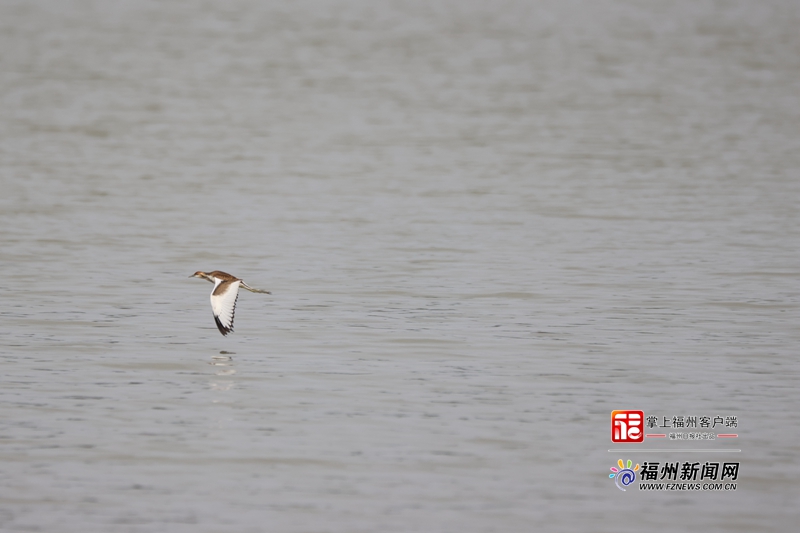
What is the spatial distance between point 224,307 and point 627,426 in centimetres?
443

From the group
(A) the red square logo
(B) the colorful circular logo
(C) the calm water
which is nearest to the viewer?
(C) the calm water

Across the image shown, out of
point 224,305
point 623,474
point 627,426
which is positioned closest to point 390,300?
point 224,305

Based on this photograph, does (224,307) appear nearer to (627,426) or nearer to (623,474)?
(627,426)

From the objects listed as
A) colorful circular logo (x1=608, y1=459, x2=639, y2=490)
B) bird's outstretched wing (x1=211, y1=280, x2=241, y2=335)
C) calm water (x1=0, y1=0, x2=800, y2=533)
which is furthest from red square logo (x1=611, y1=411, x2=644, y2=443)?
bird's outstretched wing (x1=211, y1=280, x2=241, y2=335)

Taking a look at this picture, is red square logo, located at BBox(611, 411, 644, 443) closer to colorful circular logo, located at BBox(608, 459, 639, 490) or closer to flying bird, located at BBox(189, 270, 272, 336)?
colorful circular logo, located at BBox(608, 459, 639, 490)

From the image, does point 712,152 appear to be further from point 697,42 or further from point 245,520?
point 697,42

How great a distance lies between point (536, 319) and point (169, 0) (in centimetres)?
6283

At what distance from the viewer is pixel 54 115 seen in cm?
3284

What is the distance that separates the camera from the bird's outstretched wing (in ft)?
42.8

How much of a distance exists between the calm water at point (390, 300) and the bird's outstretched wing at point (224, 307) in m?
0.34

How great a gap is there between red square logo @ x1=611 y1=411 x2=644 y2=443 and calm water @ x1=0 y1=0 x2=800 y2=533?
245 millimetres

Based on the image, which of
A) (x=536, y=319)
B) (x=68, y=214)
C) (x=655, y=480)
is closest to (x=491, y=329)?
(x=536, y=319)

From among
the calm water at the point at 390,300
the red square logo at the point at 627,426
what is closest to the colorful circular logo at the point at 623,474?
the calm water at the point at 390,300

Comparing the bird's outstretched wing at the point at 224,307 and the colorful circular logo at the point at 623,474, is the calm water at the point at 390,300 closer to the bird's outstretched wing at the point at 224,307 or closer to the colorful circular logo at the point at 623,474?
the colorful circular logo at the point at 623,474
